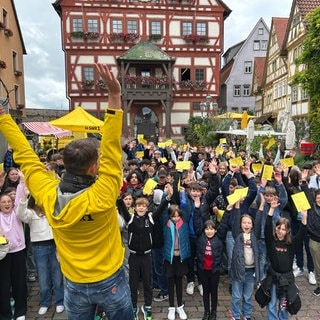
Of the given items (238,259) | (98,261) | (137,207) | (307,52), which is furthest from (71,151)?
(307,52)

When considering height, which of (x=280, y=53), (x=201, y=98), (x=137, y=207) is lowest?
(x=137, y=207)

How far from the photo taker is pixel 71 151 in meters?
1.78

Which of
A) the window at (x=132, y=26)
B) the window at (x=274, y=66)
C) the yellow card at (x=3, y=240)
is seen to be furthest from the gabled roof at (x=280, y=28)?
the yellow card at (x=3, y=240)

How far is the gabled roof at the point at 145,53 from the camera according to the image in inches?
1056

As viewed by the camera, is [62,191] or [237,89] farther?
[237,89]

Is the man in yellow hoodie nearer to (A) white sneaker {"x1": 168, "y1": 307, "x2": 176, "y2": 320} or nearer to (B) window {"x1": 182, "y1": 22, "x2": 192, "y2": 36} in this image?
(A) white sneaker {"x1": 168, "y1": 307, "x2": 176, "y2": 320}

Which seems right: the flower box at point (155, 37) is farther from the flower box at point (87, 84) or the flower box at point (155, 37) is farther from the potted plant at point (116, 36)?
the flower box at point (87, 84)

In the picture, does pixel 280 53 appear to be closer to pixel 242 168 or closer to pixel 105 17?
pixel 105 17

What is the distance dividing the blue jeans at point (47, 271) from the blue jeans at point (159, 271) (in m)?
1.46

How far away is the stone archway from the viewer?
30359 mm

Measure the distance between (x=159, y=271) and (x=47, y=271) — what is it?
170cm

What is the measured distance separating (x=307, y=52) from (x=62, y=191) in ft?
50.6

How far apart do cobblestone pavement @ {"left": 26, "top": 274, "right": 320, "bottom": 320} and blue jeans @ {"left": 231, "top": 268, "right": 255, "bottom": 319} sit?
0.87 ft

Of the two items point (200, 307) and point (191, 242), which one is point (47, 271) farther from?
point (200, 307)
